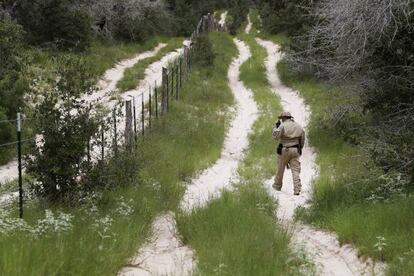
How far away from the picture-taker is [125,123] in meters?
13.5

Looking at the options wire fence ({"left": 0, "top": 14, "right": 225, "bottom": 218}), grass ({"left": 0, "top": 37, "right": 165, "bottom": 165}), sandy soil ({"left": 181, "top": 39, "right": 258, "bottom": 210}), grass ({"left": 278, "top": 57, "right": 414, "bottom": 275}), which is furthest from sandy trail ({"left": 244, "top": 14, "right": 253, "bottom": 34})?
grass ({"left": 278, "top": 57, "right": 414, "bottom": 275})

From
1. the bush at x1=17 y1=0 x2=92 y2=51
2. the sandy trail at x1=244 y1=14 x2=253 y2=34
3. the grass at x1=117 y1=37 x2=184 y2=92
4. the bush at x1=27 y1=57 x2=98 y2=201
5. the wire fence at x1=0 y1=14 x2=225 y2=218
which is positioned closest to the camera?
the bush at x1=27 y1=57 x2=98 y2=201

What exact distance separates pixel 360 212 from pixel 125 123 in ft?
23.6

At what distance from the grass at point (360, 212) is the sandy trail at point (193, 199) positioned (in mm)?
1706

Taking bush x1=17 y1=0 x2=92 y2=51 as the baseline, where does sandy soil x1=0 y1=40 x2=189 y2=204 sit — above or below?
below

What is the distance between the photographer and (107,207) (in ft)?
25.0

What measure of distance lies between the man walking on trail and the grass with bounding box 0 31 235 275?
1815mm

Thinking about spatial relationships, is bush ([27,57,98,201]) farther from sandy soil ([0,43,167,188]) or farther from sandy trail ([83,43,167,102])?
sandy trail ([83,43,167,102])

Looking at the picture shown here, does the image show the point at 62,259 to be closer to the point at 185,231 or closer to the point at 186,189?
the point at 185,231

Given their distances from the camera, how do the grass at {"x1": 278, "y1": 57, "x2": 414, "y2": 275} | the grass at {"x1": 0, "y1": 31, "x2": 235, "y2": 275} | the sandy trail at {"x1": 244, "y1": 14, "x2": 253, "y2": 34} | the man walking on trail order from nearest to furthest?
1. the grass at {"x1": 0, "y1": 31, "x2": 235, "y2": 275}
2. the grass at {"x1": 278, "y1": 57, "x2": 414, "y2": 275}
3. the man walking on trail
4. the sandy trail at {"x1": 244, "y1": 14, "x2": 253, "y2": 34}

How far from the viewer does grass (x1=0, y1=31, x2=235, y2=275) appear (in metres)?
5.14

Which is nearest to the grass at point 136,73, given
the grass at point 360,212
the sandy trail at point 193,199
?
the sandy trail at point 193,199

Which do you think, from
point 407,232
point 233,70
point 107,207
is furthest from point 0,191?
point 233,70

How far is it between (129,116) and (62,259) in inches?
254
